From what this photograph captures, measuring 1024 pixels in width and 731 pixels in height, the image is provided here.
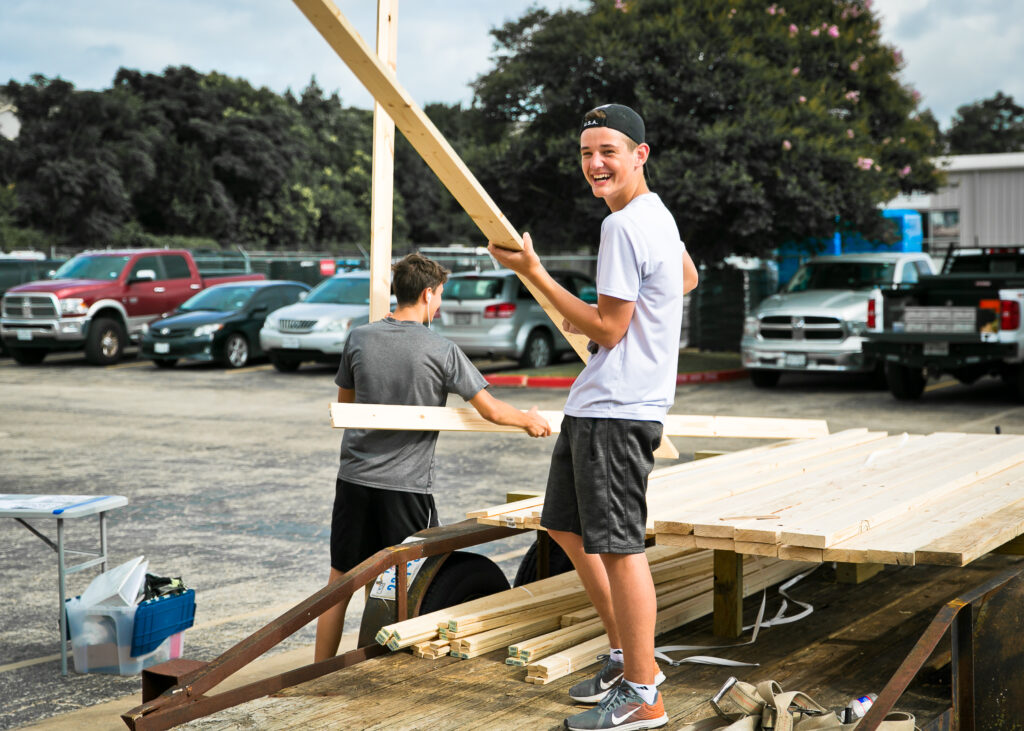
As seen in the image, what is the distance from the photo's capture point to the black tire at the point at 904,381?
15406mm

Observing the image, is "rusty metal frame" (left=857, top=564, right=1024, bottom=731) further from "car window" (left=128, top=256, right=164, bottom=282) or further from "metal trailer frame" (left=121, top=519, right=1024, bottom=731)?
"car window" (left=128, top=256, right=164, bottom=282)

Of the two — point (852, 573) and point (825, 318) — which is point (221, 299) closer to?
point (825, 318)

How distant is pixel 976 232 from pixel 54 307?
28.6 metres

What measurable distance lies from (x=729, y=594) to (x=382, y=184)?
2.19m

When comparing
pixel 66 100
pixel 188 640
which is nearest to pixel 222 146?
pixel 66 100

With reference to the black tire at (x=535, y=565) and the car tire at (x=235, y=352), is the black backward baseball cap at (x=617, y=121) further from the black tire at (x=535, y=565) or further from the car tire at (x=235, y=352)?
the car tire at (x=235, y=352)

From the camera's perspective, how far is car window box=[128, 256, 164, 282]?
23.2 metres

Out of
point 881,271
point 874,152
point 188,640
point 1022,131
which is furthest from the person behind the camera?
point 1022,131

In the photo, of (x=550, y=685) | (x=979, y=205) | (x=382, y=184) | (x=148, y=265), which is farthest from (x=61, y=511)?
(x=979, y=205)

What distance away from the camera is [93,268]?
23.3 m

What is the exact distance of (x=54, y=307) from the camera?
21.5 m

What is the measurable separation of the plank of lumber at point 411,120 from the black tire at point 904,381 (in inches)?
488

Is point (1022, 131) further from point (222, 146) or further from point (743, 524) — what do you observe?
point (743, 524)

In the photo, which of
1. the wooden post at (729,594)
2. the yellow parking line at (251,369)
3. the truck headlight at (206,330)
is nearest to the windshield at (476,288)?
the yellow parking line at (251,369)
